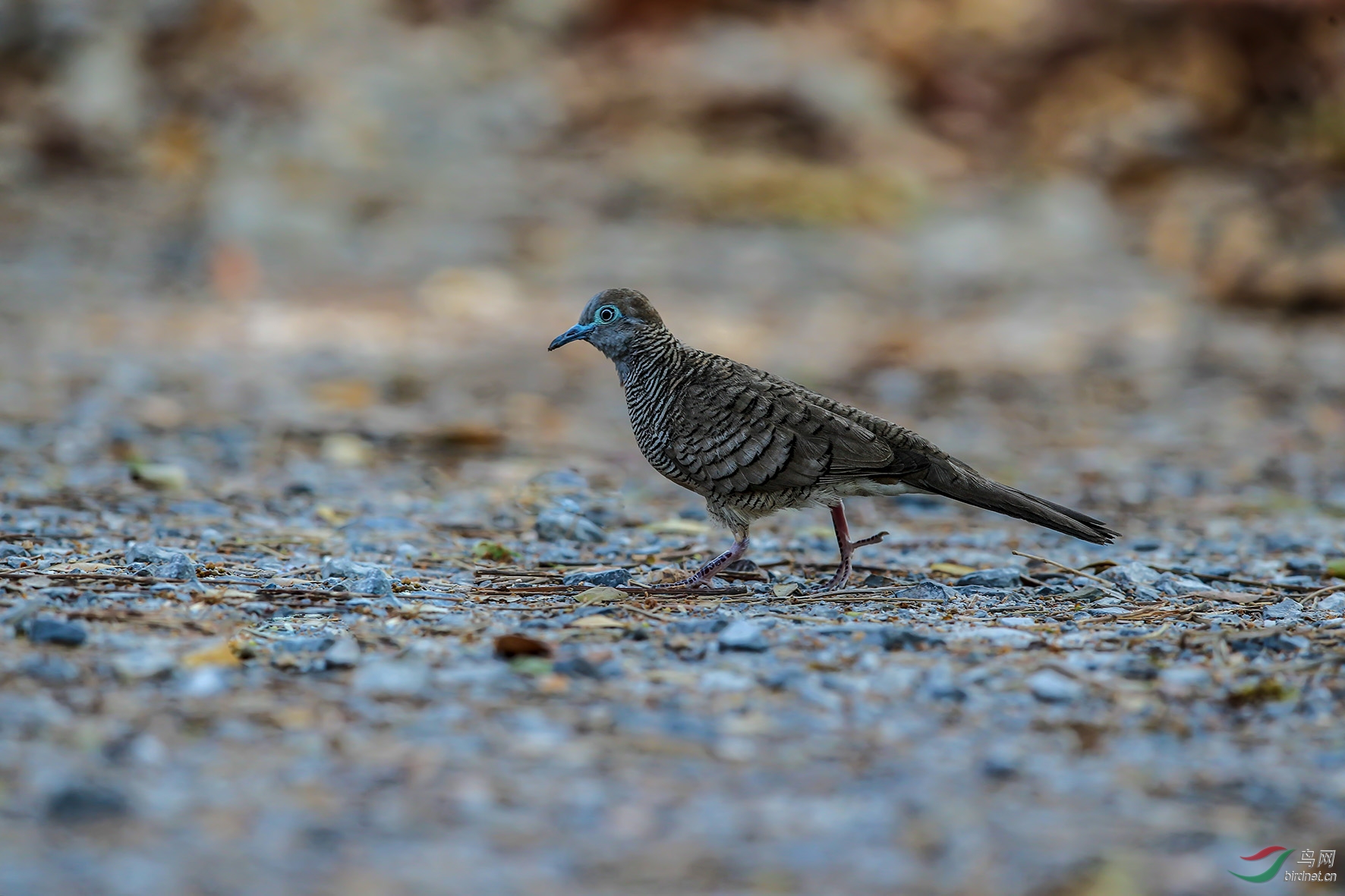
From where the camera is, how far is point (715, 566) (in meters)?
4.88

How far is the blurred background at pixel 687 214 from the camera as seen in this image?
10227mm

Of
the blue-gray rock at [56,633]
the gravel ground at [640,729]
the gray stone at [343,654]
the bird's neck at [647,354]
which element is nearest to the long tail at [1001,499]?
the gravel ground at [640,729]

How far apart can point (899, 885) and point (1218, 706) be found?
4.14ft

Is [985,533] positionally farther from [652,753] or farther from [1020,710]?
[652,753]

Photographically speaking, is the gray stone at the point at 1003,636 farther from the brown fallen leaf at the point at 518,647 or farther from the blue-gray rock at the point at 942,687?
the brown fallen leaf at the point at 518,647

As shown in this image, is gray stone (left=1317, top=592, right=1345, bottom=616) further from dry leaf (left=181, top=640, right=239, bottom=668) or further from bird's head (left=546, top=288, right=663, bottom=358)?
dry leaf (left=181, top=640, right=239, bottom=668)

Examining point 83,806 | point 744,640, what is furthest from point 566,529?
point 83,806

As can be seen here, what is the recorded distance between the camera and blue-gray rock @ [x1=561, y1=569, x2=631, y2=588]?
15.6 feet

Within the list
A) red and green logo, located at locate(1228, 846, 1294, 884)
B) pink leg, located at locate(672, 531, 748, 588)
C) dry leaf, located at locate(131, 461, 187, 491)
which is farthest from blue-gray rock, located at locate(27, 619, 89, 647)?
dry leaf, located at locate(131, 461, 187, 491)

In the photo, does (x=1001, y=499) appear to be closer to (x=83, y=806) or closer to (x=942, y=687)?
(x=942, y=687)

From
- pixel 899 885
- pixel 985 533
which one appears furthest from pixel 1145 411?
pixel 899 885

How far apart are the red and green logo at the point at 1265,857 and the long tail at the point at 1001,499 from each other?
6.44 feet

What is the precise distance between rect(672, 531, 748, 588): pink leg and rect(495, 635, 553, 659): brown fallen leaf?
3.54 feet

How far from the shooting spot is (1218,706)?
3.50 metres
